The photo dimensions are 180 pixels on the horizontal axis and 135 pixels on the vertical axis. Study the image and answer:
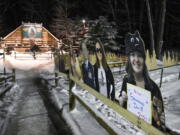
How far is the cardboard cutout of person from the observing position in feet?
18.0

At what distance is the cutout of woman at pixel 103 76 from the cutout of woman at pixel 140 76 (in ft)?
1.55

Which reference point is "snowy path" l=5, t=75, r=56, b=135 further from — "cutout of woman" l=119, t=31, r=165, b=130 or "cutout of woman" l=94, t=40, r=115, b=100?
"cutout of woman" l=119, t=31, r=165, b=130

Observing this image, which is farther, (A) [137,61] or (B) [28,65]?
(B) [28,65]

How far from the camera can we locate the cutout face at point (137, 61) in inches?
134

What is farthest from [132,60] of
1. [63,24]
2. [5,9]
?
[5,9]

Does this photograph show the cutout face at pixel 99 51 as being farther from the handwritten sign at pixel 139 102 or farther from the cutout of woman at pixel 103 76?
the handwritten sign at pixel 139 102

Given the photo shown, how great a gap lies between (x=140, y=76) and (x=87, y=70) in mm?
2494

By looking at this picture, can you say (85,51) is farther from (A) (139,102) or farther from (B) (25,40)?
(B) (25,40)

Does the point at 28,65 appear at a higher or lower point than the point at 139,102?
lower

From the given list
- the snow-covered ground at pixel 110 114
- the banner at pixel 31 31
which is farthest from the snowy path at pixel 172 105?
the banner at pixel 31 31

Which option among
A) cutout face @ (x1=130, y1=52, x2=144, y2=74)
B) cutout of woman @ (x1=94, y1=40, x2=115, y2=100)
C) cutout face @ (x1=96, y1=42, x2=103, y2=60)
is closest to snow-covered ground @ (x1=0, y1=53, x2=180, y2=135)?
cutout of woman @ (x1=94, y1=40, x2=115, y2=100)

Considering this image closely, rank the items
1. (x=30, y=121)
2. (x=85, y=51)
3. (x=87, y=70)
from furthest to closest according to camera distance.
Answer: (x=30, y=121) → (x=85, y=51) → (x=87, y=70)

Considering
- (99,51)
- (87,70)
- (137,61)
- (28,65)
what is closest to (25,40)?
(28,65)

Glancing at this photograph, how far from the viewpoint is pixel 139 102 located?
11.5ft
